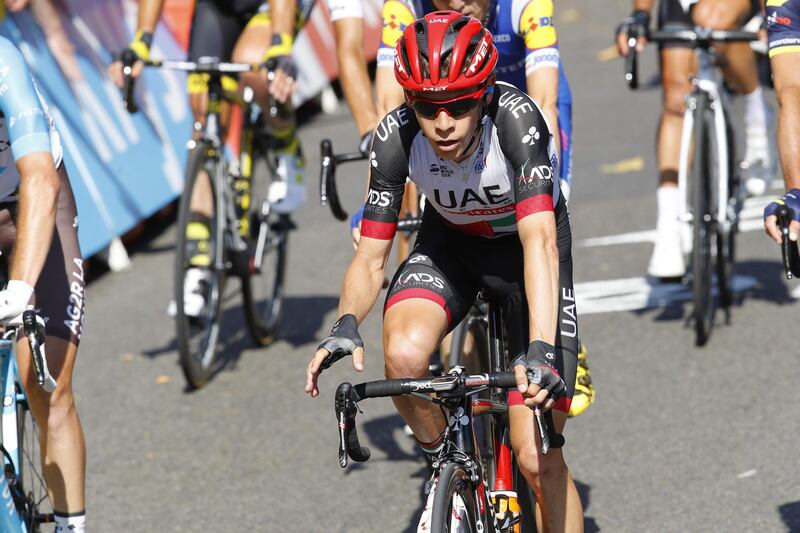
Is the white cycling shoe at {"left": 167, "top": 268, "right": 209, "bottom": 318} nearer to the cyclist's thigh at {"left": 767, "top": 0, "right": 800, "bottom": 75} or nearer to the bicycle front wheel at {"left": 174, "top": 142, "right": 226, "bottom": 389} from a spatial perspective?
the bicycle front wheel at {"left": 174, "top": 142, "right": 226, "bottom": 389}

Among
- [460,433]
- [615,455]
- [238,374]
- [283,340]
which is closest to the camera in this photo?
[460,433]

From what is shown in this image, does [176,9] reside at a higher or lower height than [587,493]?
higher

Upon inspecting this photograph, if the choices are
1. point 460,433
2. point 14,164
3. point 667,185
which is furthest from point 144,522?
point 667,185

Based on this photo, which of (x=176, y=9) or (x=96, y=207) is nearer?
(x=96, y=207)

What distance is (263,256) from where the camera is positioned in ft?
26.0

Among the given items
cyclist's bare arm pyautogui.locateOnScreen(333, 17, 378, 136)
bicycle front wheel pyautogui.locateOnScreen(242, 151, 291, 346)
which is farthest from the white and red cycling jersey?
bicycle front wheel pyautogui.locateOnScreen(242, 151, 291, 346)

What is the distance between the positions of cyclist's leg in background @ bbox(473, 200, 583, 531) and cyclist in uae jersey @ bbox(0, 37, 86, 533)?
1.46m

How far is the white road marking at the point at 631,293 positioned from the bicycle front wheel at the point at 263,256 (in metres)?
1.87

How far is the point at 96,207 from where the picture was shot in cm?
951

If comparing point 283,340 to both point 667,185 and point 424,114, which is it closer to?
point 667,185

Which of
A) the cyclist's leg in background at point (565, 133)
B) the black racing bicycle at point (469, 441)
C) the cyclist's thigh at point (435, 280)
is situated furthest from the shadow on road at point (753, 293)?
the cyclist's thigh at point (435, 280)

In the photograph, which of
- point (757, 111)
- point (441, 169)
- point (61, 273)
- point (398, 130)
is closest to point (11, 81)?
point (61, 273)

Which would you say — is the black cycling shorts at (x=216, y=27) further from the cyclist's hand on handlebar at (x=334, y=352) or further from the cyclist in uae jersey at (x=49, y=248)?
the cyclist's hand on handlebar at (x=334, y=352)

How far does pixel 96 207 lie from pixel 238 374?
2363 mm
